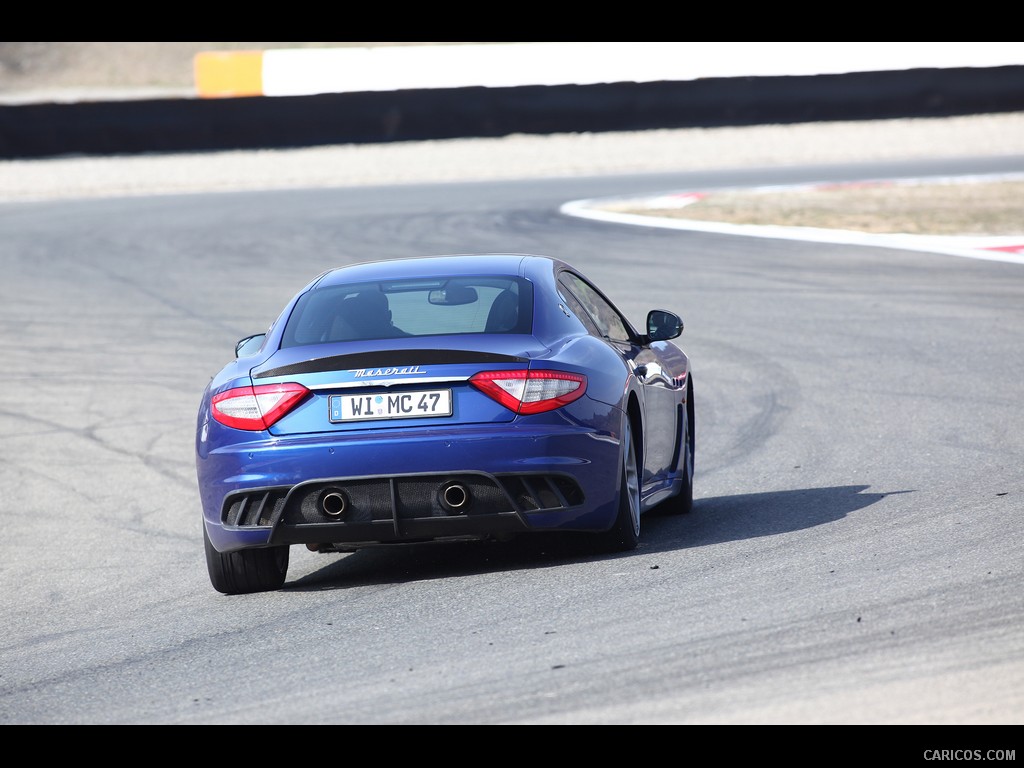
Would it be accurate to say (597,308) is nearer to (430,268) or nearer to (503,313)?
(430,268)

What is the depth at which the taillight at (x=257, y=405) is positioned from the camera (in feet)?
20.3

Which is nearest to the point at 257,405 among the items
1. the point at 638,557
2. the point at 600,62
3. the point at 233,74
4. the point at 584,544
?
the point at 584,544

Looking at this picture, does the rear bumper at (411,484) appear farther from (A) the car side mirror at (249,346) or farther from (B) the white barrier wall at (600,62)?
(B) the white barrier wall at (600,62)

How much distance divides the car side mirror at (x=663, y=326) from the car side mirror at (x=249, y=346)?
1.77 m

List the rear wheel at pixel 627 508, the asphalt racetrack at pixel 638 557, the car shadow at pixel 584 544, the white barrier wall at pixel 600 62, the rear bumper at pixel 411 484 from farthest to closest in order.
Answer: the white barrier wall at pixel 600 62, the car shadow at pixel 584 544, the rear wheel at pixel 627 508, the rear bumper at pixel 411 484, the asphalt racetrack at pixel 638 557

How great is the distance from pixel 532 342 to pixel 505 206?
1921 centimetres

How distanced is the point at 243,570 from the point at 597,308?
84.2 inches

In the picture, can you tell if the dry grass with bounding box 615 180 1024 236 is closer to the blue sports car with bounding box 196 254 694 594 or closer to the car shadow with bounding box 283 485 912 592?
the car shadow with bounding box 283 485 912 592

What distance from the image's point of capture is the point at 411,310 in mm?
6934

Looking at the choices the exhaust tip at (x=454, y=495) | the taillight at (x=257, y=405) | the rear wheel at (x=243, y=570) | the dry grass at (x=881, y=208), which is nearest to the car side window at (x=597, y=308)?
the exhaust tip at (x=454, y=495)

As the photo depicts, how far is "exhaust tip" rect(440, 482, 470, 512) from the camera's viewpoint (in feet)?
20.0

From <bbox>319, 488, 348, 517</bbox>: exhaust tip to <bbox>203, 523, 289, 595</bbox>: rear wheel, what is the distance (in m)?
0.61
